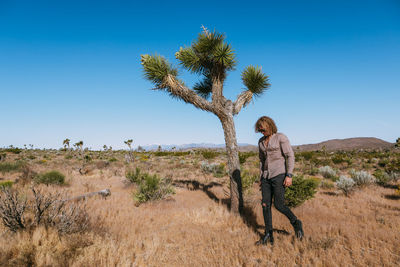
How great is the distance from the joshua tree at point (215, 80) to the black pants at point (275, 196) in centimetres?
191

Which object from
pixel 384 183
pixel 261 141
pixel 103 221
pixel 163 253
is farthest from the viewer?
pixel 384 183

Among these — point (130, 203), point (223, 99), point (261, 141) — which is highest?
point (223, 99)

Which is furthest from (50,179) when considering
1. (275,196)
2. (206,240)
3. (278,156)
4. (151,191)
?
(278,156)

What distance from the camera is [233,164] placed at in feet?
17.4

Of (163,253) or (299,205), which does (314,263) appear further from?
(299,205)

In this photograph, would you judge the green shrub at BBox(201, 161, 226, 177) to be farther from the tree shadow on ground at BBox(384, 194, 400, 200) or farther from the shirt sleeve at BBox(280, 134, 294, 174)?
the shirt sleeve at BBox(280, 134, 294, 174)

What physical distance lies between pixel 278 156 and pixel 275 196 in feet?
2.12

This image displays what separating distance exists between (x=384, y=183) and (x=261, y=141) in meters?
8.60

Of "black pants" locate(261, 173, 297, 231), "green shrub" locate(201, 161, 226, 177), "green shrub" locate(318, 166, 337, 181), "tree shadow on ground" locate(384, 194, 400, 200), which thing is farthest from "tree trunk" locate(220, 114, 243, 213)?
"green shrub" locate(318, 166, 337, 181)

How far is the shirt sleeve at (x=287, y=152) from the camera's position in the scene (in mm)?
3027

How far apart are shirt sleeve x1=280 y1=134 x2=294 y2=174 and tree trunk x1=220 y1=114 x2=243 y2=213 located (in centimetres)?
218

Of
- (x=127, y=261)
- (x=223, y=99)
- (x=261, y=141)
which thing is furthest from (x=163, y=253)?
(x=223, y=99)

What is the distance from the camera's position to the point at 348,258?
2.53m

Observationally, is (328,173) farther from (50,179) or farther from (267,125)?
(50,179)
